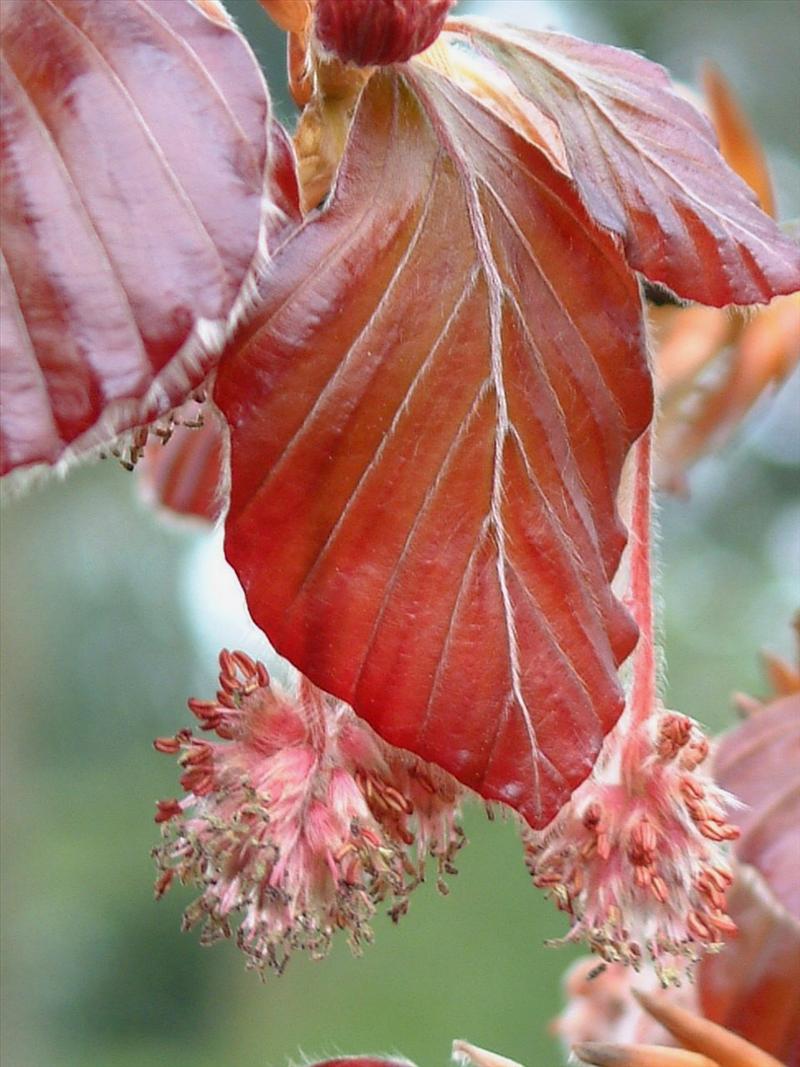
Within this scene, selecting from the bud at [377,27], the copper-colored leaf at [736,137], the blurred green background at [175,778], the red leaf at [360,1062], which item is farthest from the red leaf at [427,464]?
the blurred green background at [175,778]

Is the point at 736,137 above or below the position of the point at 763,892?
above

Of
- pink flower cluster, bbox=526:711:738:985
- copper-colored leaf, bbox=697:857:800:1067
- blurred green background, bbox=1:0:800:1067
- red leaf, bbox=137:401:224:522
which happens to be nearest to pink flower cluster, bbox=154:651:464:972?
pink flower cluster, bbox=526:711:738:985

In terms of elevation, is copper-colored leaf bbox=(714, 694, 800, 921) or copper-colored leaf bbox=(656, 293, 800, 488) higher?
copper-colored leaf bbox=(656, 293, 800, 488)

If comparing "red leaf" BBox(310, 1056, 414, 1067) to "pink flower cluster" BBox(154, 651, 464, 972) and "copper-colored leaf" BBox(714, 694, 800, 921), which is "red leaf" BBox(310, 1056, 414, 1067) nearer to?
"pink flower cluster" BBox(154, 651, 464, 972)

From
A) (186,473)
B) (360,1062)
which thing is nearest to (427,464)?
(360,1062)

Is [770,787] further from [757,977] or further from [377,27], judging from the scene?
[377,27]
